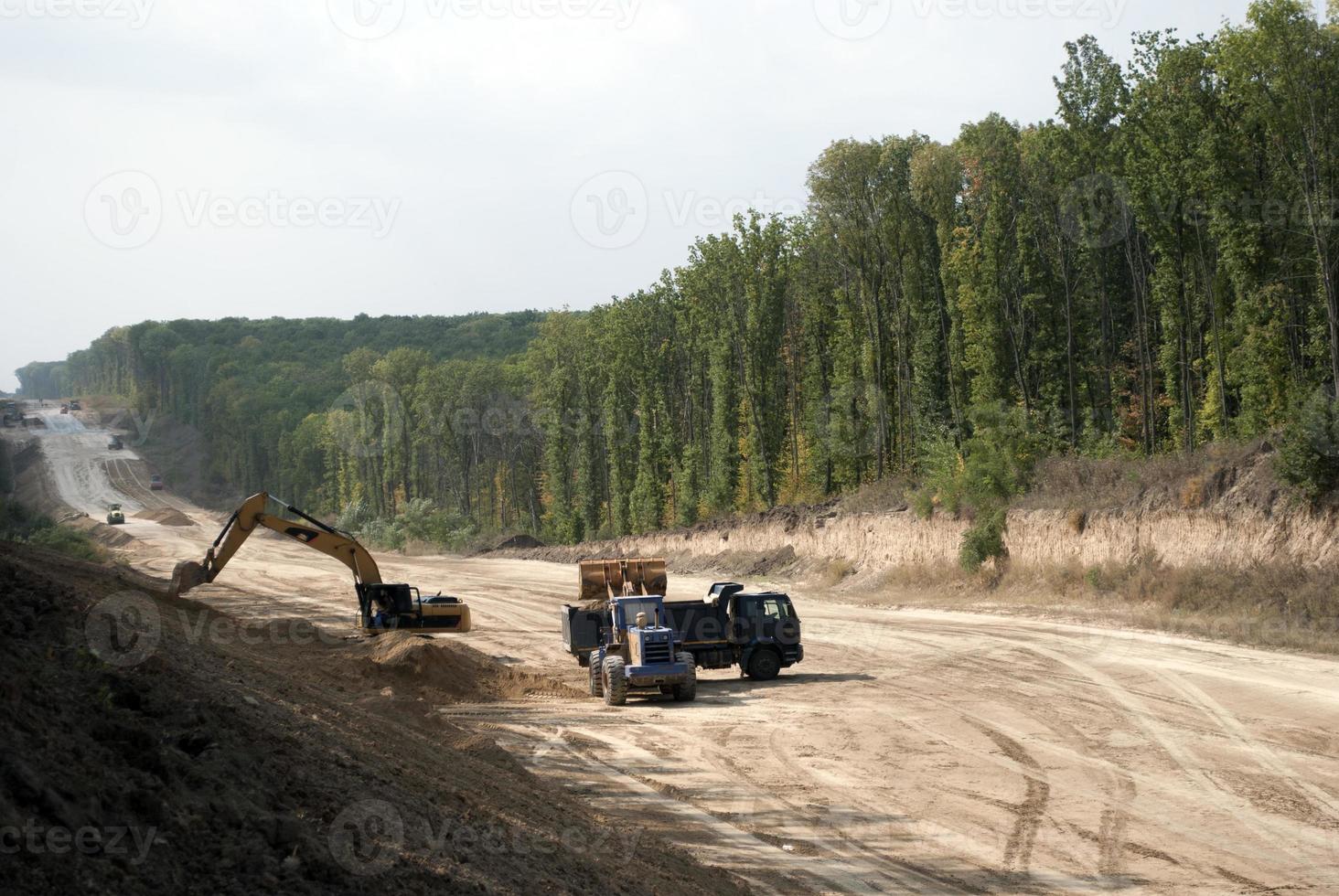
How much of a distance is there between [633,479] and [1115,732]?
68406mm

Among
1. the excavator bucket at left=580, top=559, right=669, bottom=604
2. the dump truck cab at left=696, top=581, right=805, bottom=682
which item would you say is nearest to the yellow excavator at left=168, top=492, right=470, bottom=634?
the excavator bucket at left=580, top=559, right=669, bottom=604

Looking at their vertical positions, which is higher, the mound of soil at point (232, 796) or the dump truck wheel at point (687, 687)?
the mound of soil at point (232, 796)

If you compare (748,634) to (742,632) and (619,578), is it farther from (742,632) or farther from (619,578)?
(619,578)

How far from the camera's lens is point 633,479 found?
282ft

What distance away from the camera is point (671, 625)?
24672 mm

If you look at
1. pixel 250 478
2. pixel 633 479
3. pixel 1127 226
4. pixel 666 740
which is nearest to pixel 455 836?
pixel 666 740

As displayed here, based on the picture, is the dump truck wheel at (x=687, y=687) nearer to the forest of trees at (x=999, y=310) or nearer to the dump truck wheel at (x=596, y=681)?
the dump truck wheel at (x=596, y=681)

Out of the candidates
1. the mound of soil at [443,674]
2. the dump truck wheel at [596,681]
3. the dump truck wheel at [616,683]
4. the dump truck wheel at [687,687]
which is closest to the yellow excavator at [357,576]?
the mound of soil at [443,674]

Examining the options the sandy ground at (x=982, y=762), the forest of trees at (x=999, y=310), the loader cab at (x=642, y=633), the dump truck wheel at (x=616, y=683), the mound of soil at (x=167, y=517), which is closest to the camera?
the sandy ground at (x=982, y=762)

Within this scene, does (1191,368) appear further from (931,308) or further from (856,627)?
(856,627)

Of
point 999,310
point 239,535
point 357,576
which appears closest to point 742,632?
point 357,576

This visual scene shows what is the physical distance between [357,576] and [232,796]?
2292cm

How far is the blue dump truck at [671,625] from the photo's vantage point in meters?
23.5

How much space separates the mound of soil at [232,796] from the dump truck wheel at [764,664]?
12.2 m
